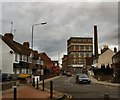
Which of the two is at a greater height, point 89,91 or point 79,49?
point 79,49

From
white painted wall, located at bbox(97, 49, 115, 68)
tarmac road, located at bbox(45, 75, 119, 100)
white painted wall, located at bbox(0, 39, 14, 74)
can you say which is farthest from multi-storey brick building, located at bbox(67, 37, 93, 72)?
tarmac road, located at bbox(45, 75, 119, 100)

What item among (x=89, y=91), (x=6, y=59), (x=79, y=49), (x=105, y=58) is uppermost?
(x=79, y=49)

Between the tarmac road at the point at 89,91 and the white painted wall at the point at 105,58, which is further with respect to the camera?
the white painted wall at the point at 105,58

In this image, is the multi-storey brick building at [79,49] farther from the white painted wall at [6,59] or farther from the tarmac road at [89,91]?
the tarmac road at [89,91]

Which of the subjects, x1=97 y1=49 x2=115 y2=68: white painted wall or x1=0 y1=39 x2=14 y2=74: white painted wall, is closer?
x1=0 y1=39 x2=14 y2=74: white painted wall

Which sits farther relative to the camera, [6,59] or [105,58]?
[105,58]

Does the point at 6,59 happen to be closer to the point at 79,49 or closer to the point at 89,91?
the point at 89,91

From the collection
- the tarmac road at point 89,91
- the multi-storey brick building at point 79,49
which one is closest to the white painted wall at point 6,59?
the tarmac road at point 89,91

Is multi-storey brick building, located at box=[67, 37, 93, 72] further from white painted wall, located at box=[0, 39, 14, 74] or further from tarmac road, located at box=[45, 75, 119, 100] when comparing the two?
tarmac road, located at box=[45, 75, 119, 100]

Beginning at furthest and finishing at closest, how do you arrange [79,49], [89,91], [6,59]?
[79,49] < [6,59] < [89,91]

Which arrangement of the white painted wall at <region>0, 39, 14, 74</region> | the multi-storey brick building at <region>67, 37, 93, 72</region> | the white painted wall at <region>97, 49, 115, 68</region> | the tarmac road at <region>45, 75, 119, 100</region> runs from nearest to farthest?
the tarmac road at <region>45, 75, 119, 100</region> < the white painted wall at <region>0, 39, 14, 74</region> < the white painted wall at <region>97, 49, 115, 68</region> < the multi-storey brick building at <region>67, 37, 93, 72</region>

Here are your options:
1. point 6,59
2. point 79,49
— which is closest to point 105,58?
point 6,59

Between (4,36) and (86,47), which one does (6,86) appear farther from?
(86,47)

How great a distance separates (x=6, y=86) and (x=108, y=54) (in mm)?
71231
